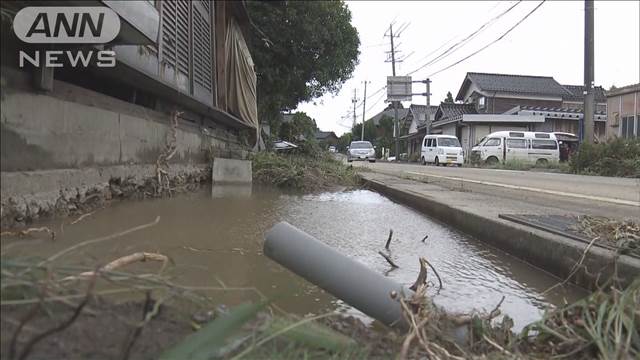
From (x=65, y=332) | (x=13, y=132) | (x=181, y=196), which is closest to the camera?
(x=65, y=332)

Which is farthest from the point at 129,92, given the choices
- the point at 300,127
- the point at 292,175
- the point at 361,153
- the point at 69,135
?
the point at 361,153

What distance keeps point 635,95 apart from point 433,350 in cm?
2454

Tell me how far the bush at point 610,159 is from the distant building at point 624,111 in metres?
6.17

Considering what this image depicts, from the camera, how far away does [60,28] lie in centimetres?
282

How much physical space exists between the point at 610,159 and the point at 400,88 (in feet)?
71.3

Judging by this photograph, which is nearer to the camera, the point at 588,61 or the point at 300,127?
the point at 588,61

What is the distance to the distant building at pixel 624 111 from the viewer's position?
71.5ft

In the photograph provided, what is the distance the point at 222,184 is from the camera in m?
6.88

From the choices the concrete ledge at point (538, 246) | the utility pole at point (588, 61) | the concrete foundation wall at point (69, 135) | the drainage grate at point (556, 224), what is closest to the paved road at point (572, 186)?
the drainage grate at point (556, 224)

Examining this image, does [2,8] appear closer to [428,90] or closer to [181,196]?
[181,196]

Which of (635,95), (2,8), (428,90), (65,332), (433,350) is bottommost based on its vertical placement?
(433,350)

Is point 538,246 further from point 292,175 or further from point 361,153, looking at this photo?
point 361,153

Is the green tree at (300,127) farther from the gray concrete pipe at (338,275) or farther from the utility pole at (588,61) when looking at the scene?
the gray concrete pipe at (338,275)

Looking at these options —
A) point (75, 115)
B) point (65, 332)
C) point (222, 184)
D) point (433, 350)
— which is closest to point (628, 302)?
point (433, 350)
